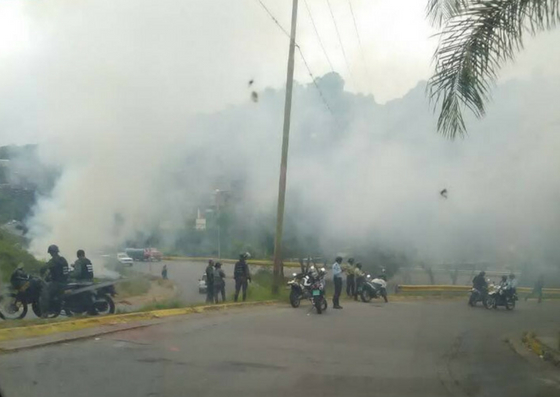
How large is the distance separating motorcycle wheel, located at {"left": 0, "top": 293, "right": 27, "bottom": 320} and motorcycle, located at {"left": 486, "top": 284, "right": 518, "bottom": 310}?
1306cm

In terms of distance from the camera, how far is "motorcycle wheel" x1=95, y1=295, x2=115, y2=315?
1577 centimetres

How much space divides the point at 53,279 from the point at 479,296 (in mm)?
12676

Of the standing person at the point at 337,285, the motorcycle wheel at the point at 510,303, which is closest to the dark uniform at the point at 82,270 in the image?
the standing person at the point at 337,285

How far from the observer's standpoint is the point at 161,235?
24.0 metres

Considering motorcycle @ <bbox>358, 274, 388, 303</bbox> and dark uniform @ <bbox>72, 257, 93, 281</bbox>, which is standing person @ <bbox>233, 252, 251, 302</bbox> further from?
dark uniform @ <bbox>72, 257, 93, 281</bbox>

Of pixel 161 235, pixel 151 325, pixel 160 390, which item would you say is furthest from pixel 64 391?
pixel 161 235

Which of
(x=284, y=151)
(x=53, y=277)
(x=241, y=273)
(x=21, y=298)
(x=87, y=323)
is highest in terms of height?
(x=284, y=151)

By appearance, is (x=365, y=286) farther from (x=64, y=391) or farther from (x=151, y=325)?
(x=64, y=391)

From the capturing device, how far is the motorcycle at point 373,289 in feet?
78.9

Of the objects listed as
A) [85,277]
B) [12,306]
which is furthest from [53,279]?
[12,306]

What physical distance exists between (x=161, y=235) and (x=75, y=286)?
8772 mm

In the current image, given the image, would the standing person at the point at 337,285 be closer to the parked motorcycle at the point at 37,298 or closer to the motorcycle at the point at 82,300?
the motorcycle at the point at 82,300

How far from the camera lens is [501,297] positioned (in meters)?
21.2

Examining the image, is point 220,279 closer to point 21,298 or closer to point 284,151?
point 284,151
